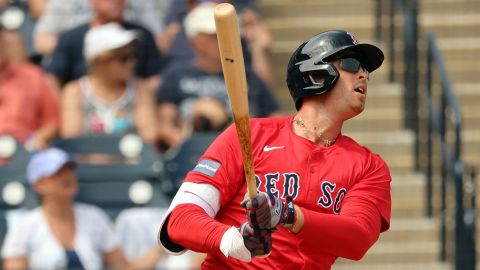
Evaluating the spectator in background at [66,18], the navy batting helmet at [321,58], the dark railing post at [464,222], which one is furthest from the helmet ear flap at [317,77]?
the spectator in background at [66,18]

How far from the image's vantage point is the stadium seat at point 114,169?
7.99 metres

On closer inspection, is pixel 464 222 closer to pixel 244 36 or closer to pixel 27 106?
pixel 244 36

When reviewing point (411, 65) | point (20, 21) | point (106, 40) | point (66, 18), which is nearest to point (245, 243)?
point (106, 40)

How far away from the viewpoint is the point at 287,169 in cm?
406

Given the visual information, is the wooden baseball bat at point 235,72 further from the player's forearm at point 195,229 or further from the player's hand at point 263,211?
the player's forearm at point 195,229

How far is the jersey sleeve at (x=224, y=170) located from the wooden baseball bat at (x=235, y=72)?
10.2 inches

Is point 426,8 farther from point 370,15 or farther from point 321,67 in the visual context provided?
point 321,67

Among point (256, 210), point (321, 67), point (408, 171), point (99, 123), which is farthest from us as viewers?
point (408, 171)

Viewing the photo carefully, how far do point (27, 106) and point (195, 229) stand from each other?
4.76 metres

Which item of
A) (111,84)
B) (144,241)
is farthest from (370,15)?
(144,241)

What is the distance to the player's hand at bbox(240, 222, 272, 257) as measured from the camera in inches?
142

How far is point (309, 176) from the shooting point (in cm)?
405

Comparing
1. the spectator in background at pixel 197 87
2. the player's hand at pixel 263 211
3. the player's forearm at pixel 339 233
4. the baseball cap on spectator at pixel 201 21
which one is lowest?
the spectator in background at pixel 197 87

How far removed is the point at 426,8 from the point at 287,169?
6308mm
